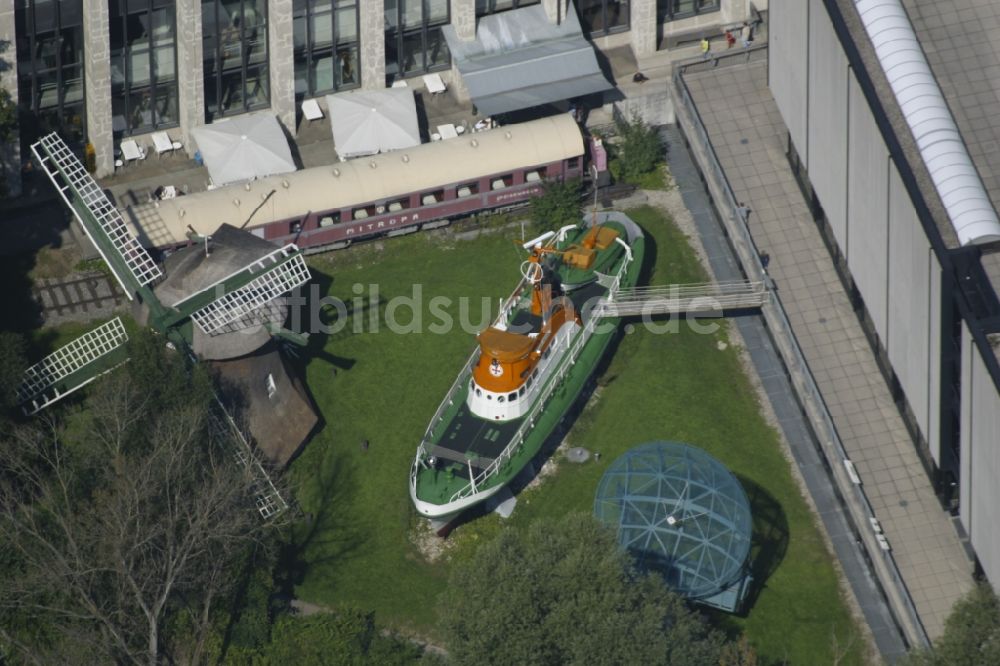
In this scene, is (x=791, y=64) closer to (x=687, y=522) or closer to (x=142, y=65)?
(x=687, y=522)

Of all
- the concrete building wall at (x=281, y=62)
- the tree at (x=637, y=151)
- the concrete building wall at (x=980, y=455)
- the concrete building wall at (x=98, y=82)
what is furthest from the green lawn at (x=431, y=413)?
the concrete building wall at (x=98, y=82)

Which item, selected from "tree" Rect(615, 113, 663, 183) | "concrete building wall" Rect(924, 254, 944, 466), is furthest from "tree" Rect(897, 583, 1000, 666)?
"tree" Rect(615, 113, 663, 183)

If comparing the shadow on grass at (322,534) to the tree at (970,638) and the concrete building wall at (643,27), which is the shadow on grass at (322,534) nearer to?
the tree at (970,638)

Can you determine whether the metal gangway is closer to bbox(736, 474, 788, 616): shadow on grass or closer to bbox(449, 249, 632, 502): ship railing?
bbox(449, 249, 632, 502): ship railing

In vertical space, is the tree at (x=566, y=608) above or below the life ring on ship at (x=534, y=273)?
below

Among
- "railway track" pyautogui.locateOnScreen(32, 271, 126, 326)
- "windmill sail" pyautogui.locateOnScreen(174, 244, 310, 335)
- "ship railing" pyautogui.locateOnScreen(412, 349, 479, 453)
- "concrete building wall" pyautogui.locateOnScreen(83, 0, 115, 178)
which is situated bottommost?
"ship railing" pyautogui.locateOnScreen(412, 349, 479, 453)

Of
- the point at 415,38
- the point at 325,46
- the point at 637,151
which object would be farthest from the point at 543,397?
the point at 325,46

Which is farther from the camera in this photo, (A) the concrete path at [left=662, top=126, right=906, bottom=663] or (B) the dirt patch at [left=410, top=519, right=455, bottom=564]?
(B) the dirt patch at [left=410, top=519, right=455, bottom=564]
